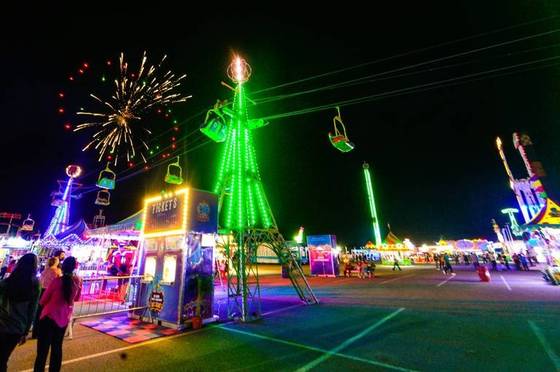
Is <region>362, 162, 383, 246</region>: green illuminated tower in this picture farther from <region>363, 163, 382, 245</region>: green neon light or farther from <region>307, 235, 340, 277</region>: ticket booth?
<region>307, 235, 340, 277</region>: ticket booth

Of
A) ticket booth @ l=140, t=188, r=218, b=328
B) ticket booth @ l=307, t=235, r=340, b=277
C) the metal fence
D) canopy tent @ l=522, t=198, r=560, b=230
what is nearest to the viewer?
ticket booth @ l=140, t=188, r=218, b=328

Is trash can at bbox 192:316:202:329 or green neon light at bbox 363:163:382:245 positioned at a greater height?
green neon light at bbox 363:163:382:245

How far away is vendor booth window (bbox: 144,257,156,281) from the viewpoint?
29.7ft

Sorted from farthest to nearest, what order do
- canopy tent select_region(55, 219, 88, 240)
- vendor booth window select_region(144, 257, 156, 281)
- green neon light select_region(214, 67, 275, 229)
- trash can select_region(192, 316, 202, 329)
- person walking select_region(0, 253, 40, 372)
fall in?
canopy tent select_region(55, 219, 88, 240)
green neon light select_region(214, 67, 275, 229)
vendor booth window select_region(144, 257, 156, 281)
trash can select_region(192, 316, 202, 329)
person walking select_region(0, 253, 40, 372)

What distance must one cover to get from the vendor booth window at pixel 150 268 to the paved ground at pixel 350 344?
2104 mm

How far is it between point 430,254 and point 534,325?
5593 cm

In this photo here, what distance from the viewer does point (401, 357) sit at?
5.21m

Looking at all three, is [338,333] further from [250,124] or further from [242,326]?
[250,124]

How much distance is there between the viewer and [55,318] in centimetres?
412

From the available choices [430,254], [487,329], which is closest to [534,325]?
[487,329]

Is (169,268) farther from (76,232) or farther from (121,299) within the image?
(76,232)

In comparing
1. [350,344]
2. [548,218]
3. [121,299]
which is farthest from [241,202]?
[548,218]

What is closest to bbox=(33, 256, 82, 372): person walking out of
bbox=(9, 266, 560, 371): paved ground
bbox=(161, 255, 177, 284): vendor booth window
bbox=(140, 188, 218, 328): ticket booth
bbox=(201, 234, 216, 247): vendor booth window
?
bbox=(9, 266, 560, 371): paved ground

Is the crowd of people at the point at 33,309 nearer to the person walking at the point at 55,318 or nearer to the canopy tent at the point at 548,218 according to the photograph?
the person walking at the point at 55,318
